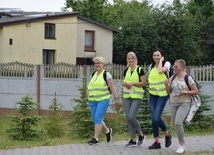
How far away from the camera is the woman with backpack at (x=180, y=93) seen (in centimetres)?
1023

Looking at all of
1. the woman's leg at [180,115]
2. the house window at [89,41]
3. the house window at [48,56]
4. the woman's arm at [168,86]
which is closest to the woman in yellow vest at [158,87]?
the woman's arm at [168,86]

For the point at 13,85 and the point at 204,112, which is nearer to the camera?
the point at 204,112

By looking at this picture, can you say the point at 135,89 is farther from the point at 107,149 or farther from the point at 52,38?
the point at 52,38

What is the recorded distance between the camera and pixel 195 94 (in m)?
10.2

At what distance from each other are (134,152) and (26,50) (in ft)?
87.5

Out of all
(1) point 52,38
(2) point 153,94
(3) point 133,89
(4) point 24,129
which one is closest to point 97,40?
(1) point 52,38

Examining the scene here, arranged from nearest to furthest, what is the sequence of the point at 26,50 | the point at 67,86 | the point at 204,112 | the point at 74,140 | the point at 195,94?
the point at 195,94 < the point at 74,140 < the point at 204,112 < the point at 67,86 < the point at 26,50

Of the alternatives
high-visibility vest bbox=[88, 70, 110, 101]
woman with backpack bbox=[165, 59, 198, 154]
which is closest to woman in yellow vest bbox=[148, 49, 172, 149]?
woman with backpack bbox=[165, 59, 198, 154]

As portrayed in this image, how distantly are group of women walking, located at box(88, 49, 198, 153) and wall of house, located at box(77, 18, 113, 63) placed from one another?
27726 mm

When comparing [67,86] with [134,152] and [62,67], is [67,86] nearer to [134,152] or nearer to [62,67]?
[62,67]

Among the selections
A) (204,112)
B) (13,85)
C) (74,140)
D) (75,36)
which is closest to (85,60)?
(75,36)

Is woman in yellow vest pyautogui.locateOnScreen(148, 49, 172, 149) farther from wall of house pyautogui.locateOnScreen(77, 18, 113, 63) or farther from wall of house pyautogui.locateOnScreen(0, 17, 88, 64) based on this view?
wall of house pyautogui.locateOnScreen(77, 18, 113, 63)

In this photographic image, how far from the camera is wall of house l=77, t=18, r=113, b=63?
3931 centimetres

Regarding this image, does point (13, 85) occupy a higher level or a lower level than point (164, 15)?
lower
